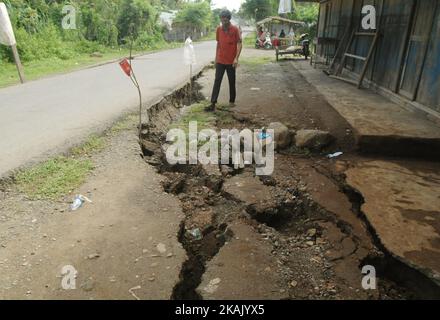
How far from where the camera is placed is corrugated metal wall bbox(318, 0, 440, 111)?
493cm

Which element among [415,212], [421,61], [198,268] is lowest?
[198,268]

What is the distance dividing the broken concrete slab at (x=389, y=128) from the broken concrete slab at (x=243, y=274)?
2.18m

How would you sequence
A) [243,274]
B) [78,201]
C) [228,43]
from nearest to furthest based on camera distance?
[243,274] < [78,201] < [228,43]

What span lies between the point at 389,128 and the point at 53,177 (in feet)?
12.5

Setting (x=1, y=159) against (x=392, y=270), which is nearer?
(x=392, y=270)

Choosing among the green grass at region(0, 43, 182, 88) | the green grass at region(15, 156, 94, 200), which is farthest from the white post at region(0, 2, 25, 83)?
the green grass at region(15, 156, 94, 200)

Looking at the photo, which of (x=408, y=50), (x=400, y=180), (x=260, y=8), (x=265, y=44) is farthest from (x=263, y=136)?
(x=260, y=8)

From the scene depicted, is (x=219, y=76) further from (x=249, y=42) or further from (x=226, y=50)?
(x=249, y=42)

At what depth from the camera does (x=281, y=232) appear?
3029 mm
